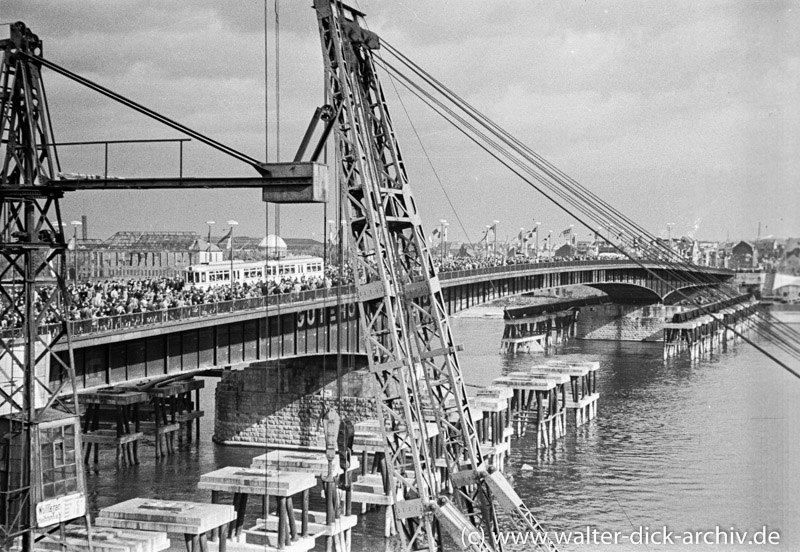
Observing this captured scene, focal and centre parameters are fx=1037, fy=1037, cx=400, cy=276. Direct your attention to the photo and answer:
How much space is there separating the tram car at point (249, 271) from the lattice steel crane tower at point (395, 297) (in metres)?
34.1

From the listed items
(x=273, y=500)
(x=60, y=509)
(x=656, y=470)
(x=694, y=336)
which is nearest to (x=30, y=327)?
(x=60, y=509)

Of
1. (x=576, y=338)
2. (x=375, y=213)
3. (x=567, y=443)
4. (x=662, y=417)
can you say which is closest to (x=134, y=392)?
(x=567, y=443)

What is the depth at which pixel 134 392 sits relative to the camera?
1513 inches

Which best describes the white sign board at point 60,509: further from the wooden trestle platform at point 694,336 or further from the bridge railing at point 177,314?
the wooden trestle platform at point 694,336

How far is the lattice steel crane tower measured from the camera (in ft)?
68.1

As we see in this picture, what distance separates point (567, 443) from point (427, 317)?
2180cm

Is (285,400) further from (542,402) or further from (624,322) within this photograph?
(624,322)

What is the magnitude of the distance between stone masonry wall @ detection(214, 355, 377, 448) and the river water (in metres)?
1.19

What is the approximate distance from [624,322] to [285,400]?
51922mm

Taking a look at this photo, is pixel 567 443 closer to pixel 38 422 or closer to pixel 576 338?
pixel 38 422

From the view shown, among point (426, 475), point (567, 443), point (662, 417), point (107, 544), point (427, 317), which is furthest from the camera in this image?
point (662, 417)

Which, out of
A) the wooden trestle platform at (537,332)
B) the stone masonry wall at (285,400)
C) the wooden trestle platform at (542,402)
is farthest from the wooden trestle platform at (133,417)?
the wooden trestle platform at (537,332)

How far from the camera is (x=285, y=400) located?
A: 4150cm

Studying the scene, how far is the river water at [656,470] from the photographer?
29.2 metres
